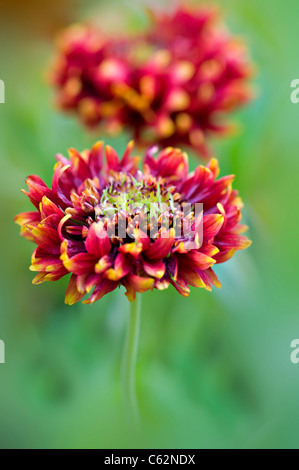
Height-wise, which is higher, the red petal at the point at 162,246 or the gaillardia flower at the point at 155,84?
the gaillardia flower at the point at 155,84

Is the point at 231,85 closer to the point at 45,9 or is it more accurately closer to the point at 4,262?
the point at 4,262

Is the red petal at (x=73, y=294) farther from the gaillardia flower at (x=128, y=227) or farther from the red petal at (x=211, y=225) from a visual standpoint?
the red petal at (x=211, y=225)

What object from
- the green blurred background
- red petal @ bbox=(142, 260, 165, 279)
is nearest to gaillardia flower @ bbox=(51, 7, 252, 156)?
the green blurred background

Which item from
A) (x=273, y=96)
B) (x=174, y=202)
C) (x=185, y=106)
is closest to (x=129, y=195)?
(x=174, y=202)

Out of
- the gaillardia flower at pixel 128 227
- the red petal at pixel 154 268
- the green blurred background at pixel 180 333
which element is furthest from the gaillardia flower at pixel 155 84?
the red petal at pixel 154 268

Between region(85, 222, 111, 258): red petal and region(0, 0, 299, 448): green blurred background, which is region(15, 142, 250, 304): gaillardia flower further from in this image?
region(0, 0, 299, 448): green blurred background
